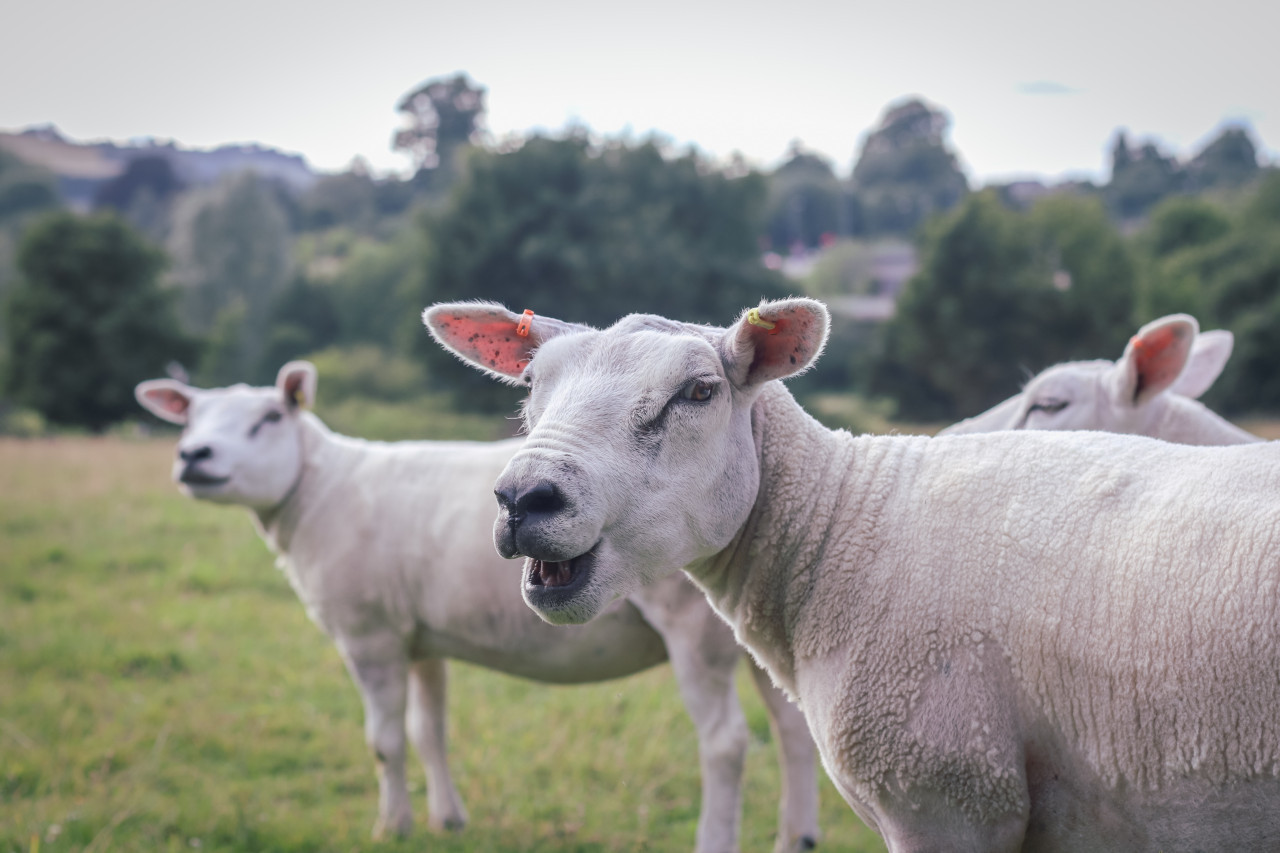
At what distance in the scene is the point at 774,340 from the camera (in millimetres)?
2711

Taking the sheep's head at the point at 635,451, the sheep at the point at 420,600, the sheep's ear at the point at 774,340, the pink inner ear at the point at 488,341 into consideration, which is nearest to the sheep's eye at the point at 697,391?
the sheep's head at the point at 635,451

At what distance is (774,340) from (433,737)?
4.00m

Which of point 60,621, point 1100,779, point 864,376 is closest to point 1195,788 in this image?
point 1100,779

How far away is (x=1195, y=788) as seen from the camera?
2.14 metres

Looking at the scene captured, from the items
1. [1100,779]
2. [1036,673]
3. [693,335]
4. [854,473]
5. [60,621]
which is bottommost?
[60,621]

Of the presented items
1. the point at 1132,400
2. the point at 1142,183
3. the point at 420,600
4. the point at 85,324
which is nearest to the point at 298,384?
the point at 420,600

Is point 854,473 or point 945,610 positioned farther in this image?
point 854,473

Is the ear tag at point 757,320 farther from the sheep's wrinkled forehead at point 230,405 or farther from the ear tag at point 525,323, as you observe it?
the sheep's wrinkled forehead at point 230,405

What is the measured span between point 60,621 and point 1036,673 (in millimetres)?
9181

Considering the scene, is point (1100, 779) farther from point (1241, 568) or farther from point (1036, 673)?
point (1241, 568)

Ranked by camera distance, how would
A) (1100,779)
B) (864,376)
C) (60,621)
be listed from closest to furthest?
1. (1100,779)
2. (60,621)
3. (864,376)

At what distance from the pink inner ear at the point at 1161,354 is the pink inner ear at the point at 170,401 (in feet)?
18.2

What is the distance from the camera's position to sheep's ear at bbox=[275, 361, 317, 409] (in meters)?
5.84

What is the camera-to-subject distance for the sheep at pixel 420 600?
185 inches
